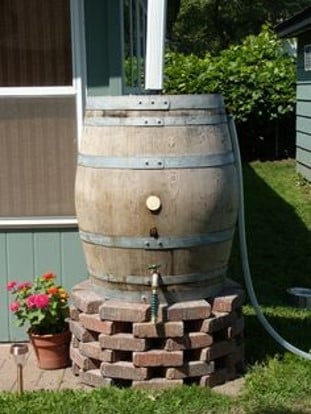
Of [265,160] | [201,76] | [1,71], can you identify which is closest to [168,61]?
[201,76]

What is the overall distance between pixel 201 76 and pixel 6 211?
11.0m

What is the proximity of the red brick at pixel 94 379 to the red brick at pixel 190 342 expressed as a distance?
1.20 ft

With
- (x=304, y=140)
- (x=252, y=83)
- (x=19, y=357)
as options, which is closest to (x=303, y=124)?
(x=304, y=140)

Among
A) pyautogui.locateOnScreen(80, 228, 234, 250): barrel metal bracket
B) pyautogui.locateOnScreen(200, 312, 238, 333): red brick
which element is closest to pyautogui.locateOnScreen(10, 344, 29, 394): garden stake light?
pyautogui.locateOnScreen(80, 228, 234, 250): barrel metal bracket

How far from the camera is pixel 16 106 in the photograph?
4566 millimetres

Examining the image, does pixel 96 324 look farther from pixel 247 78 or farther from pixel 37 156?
pixel 247 78

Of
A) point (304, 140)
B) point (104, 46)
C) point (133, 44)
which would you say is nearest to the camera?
point (104, 46)

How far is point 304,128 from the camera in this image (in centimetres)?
1209

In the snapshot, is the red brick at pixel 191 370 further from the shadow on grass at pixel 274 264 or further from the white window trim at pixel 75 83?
the white window trim at pixel 75 83

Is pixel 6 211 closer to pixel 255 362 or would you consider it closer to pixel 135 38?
pixel 255 362

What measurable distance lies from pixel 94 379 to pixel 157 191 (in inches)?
41.3

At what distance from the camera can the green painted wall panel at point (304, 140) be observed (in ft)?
38.6

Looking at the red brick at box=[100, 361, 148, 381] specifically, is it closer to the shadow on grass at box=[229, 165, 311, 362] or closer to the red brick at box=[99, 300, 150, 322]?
the red brick at box=[99, 300, 150, 322]

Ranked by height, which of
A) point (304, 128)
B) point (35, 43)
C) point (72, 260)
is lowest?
point (72, 260)
